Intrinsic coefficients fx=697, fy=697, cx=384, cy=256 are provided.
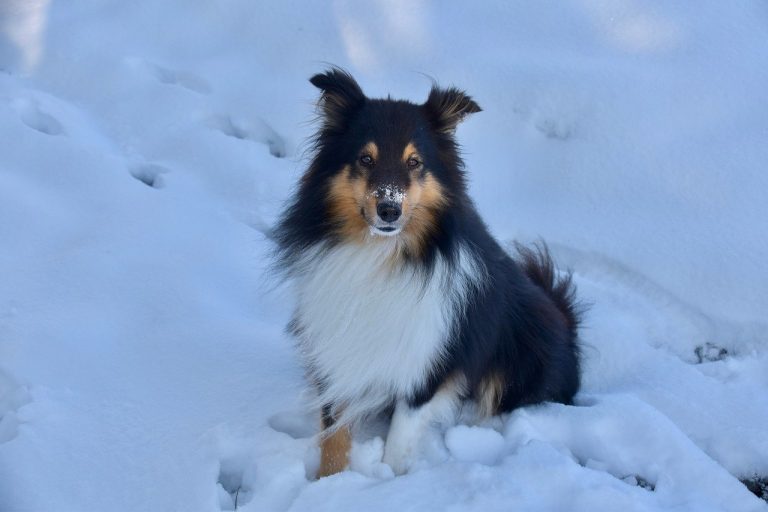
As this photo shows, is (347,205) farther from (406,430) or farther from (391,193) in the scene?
(406,430)

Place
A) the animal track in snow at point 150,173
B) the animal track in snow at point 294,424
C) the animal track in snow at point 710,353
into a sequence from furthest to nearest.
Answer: the animal track in snow at point 150,173 < the animal track in snow at point 710,353 < the animal track in snow at point 294,424

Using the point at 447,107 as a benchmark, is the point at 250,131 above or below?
below

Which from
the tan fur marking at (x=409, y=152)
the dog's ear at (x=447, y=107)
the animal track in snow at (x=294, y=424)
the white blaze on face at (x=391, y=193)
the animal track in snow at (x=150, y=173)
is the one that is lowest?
the animal track in snow at (x=294, y=424)

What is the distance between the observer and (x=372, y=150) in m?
2.39

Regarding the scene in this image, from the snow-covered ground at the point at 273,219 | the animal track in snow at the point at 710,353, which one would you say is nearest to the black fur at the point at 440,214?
the snow-covered ground at the point at 273,219

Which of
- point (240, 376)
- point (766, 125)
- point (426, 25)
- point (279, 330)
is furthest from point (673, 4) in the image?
point (240, 376)

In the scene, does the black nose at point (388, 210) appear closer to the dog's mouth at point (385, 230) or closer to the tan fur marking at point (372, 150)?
the dog's mouth at point (385, 230)

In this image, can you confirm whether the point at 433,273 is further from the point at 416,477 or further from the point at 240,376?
the point at 240,376

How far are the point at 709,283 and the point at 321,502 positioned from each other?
7.84ft

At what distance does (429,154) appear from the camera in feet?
8.12

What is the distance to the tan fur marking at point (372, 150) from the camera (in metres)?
2.38

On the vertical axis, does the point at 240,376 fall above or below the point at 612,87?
below

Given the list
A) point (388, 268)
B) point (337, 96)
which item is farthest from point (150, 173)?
point (388, 268)

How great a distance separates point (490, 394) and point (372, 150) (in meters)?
1.14
